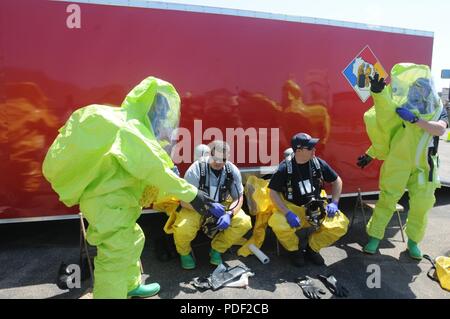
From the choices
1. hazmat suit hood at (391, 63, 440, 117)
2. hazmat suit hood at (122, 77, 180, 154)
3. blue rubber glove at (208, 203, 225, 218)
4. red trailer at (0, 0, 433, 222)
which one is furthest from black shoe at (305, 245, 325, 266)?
hazmat suit hood at (122, 77, 180, 154)

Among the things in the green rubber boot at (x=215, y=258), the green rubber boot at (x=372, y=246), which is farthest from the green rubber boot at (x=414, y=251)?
the green rubber boot at (x=215, y=258)

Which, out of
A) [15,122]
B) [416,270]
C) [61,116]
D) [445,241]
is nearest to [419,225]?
[416,270]

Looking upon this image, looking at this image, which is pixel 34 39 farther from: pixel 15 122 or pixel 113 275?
pixel 113 275

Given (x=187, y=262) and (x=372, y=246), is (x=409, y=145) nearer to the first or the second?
(x=372, y=246)

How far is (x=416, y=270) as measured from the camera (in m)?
3.56

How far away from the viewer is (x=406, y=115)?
346 cm

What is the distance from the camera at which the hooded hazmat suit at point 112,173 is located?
2.23 m

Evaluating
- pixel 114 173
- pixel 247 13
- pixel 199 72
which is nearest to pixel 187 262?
pixel 114 173

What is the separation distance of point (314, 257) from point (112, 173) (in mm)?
2288

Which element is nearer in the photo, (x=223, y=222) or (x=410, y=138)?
(x=223, y=222)

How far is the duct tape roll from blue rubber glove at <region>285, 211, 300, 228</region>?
0.49m

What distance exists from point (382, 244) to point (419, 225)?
59 cm

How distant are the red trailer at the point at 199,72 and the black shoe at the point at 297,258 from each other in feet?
3.50

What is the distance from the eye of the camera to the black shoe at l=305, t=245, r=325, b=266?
362 cm
